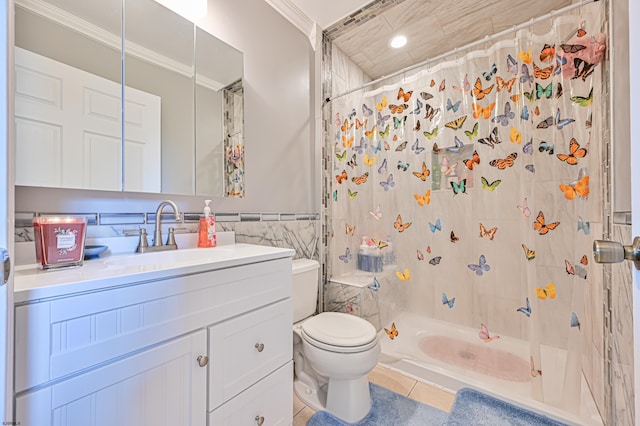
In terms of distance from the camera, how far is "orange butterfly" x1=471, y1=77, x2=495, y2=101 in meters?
1.43

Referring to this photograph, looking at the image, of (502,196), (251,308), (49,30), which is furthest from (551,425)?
(49,30)

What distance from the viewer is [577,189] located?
1196 millimetres

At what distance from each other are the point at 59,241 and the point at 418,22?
237 centimetres

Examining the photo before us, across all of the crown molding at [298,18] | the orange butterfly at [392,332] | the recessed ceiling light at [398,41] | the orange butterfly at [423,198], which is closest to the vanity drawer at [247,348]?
the orange butterfly at [392,332]

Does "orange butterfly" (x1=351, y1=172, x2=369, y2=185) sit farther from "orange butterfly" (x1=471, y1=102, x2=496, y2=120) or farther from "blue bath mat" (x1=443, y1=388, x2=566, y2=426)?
"blue bath mat" (x1=443, y1=388, x2=566, y2=426)

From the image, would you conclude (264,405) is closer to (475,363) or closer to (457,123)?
(475,363)

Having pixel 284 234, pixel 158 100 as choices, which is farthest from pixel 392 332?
pixel 158 100

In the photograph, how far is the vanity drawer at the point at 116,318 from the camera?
56 cm

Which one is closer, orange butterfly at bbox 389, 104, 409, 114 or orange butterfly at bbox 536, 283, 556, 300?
orange butterfly at bbox 536, 283, 556, 300

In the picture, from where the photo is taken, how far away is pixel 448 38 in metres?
2.03

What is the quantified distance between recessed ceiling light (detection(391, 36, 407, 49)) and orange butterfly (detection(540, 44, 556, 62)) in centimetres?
106

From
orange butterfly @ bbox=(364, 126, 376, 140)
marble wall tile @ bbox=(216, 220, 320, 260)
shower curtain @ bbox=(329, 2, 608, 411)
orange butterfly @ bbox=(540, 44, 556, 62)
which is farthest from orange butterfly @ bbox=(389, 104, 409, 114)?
marble wall tile @ bbox=(216, 220, 320, 260)

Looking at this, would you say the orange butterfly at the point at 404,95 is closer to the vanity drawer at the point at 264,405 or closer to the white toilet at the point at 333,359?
the white toilet at the point at 333,359

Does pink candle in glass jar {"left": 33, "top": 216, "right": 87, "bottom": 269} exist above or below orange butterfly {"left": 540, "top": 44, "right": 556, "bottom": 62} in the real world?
below
